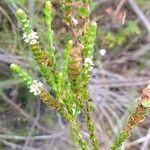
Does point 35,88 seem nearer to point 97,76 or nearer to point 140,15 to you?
point 97,76

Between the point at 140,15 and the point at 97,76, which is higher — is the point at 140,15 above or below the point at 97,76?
above

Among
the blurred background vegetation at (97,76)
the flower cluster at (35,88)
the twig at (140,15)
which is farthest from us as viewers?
the twig at (140,15)

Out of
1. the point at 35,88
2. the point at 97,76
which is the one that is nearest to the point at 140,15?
the point at 97,76

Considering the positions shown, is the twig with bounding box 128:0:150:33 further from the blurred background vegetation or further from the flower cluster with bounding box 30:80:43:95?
the flower cluster with bounding box 30:80:43:95

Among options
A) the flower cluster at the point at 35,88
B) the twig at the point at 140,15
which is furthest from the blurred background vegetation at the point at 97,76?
the flower cluster at the point at 35,88

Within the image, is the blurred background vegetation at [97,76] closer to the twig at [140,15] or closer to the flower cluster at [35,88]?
the twig at [140,15]

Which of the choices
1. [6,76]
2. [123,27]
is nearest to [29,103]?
[6,76]

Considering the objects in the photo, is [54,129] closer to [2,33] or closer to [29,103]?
[29,103]

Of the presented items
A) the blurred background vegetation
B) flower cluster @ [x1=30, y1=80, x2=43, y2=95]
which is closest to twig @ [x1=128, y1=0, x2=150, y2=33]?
the blurred background vegetation
